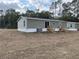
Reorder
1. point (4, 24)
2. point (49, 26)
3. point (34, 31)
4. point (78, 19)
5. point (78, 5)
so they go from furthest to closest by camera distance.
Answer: point (4, 24)
point (78, 5)
point (78, 19)
point (49, 26)
point (34, 31)

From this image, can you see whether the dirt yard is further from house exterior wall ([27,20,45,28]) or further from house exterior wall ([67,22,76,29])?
house exterior wall ([67,22,76,29])

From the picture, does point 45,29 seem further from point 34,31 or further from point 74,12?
point 74,12

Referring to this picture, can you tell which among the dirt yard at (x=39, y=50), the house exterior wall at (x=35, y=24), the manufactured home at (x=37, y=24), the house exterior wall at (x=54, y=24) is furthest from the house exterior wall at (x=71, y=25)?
the dirt yard at (x=39, y=50)

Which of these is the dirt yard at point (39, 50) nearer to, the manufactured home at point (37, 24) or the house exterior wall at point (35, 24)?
the manufactured home at point (37, 24)

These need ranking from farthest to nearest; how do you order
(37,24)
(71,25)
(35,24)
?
(71,25)
(37,24)
(35,24)

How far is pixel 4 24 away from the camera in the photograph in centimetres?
5525

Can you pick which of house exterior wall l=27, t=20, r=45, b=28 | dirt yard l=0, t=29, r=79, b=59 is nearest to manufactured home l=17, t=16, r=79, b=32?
house exterior wall l=27, t=20, r=45, b=28

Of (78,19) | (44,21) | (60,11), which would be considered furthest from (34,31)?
(60,11)

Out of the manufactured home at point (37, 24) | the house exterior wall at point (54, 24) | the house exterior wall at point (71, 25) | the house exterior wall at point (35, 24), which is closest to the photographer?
the manufactured home at point (37, 24)

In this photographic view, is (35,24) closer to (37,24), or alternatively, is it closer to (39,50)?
(37,24)

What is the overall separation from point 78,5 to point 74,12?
2416 millimetres

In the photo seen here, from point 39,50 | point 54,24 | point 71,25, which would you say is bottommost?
point 71,25

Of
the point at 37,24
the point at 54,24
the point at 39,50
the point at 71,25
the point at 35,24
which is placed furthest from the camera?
the point at 71,25

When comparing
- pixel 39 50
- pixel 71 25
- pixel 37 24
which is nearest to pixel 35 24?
pixel 37 24
